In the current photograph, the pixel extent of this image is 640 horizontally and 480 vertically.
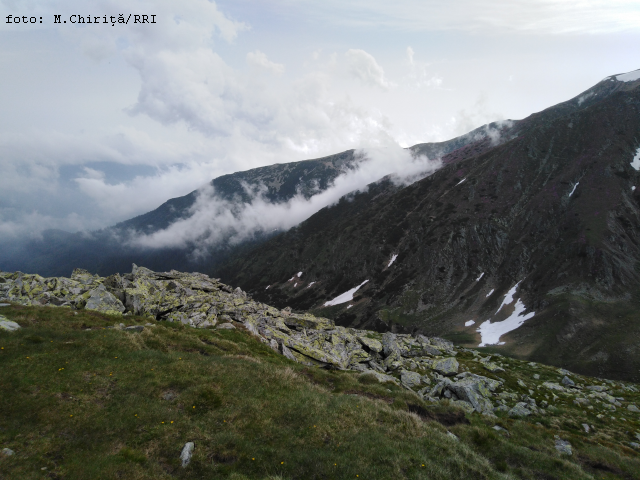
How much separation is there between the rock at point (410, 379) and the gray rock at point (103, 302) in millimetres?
37061

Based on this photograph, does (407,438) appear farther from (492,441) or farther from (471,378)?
(471,378)

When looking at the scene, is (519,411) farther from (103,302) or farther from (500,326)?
(500,326)

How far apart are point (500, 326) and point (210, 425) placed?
474 ft

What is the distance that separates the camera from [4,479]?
10.4m

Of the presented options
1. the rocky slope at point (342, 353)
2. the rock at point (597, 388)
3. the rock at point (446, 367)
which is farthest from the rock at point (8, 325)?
the rock at point (597, 388)

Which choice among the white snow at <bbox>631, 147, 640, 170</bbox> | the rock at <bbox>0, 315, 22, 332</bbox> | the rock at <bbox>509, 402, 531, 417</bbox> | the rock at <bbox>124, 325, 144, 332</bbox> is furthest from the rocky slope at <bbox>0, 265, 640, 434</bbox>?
the white snow at <bbox>631, 147, 640, 170</bbox>

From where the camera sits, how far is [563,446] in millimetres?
21906

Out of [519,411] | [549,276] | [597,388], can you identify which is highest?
[519,411]

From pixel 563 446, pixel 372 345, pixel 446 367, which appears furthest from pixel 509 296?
pixel 563 446

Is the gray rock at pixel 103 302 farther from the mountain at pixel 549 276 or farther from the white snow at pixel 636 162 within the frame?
the white snow at pixel 636 162

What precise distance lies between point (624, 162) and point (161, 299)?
9984 inches

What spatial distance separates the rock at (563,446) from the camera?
20.9m

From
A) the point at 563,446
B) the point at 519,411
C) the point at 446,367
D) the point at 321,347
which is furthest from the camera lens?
the point at 446,367

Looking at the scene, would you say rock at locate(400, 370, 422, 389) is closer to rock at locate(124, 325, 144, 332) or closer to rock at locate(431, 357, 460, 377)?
rock at locate(431, 357, 460, 377)
